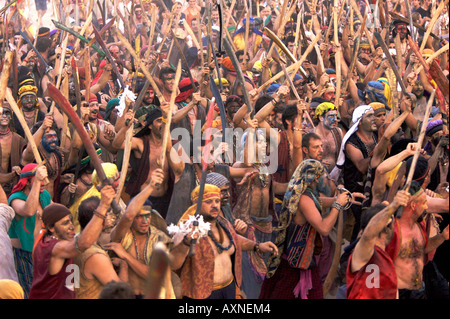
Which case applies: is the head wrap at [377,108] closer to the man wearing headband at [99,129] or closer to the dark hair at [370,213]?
the man wearing headband at [99,129]

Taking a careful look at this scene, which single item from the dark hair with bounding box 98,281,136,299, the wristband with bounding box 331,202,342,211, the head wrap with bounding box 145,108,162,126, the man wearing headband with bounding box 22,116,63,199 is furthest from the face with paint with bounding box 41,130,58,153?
the dark hair with bounding box 98,281,136,299

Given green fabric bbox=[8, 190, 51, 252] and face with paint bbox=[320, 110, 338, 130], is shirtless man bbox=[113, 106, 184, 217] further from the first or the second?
face with paint bbox=[320, 110, 338, 130]

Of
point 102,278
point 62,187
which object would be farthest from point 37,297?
point 62,187

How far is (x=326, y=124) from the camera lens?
27.4ft

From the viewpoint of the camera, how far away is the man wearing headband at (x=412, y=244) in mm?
5875

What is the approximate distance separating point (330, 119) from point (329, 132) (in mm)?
135

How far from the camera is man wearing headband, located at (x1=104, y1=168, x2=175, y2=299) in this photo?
17.6 feet

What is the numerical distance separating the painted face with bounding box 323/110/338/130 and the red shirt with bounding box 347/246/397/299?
312 centimetres

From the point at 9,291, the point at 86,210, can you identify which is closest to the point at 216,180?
the point at 86,210

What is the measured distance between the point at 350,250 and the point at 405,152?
151 centimetres

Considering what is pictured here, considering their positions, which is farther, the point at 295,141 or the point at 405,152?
the point at 295,141

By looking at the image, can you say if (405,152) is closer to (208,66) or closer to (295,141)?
(295,141)

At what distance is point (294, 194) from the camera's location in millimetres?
6109

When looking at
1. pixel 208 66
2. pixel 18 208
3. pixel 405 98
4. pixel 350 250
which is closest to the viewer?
pixel 350 250
